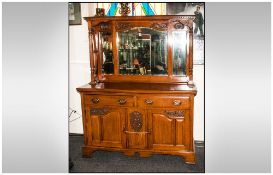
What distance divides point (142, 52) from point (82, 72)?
2.99 feet

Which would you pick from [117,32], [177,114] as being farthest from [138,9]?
[177,114]

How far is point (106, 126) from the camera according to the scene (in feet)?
8.52

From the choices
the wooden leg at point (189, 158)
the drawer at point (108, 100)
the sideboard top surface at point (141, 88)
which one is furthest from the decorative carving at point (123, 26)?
the wooden leg at point (189, 158)

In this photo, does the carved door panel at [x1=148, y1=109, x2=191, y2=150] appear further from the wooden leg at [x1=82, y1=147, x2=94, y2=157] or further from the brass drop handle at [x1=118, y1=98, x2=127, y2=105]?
the wooden leg at [x1=82, y1=147, x2=94, y2=157]

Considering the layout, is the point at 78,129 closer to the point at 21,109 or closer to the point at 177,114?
the point at 177,114

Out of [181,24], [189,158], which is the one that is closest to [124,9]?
[181,24]

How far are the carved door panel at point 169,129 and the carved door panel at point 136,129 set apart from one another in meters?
0.07

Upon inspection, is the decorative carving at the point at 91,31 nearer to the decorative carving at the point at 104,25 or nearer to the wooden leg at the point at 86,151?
the decorative carving at the point at 104,25

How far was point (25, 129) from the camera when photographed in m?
1.47

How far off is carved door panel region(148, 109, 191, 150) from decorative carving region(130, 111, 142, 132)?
10 cm

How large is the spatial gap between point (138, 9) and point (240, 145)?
2.05 meters

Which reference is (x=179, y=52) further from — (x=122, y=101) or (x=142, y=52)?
(x=122, y=101)

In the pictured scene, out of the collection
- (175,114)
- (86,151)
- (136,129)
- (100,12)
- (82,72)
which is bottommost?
(86,151)

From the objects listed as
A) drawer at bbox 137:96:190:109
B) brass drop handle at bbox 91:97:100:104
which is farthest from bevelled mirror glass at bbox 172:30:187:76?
brass drop handle at bbox 91:97:100:104
